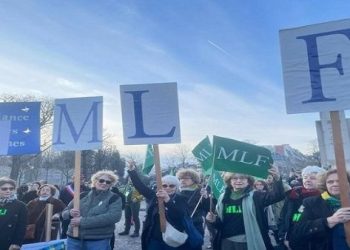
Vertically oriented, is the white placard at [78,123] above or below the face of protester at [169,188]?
above

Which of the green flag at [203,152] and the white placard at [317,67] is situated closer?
the white placard at [317,67]

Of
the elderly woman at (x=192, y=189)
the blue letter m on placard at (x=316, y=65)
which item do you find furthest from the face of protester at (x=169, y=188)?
the blue letter m on placard at (x=316, y=65)

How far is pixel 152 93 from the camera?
530cm

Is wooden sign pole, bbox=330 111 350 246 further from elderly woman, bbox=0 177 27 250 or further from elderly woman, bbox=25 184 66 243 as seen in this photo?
elderly woman, bbox=25 184 66 243

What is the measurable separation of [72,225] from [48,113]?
28.8 metres

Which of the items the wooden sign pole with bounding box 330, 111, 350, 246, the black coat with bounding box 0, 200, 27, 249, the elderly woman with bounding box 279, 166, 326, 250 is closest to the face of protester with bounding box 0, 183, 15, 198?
the black coat with bounding box 0, 200, 27, 249

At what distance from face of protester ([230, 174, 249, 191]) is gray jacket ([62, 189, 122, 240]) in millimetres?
1647

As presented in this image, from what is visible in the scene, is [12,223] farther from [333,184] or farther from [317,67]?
[317,67]

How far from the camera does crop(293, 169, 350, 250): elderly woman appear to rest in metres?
3.51

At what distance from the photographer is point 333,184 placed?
3943mm

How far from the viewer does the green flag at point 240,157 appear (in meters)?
5.39

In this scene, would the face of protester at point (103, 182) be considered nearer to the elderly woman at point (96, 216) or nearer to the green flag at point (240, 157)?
the elderly woman at point (96, 216)

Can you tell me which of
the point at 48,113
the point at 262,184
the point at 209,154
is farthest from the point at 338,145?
the point at 48,113

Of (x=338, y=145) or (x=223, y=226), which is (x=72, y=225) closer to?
(x=223, y=226)
